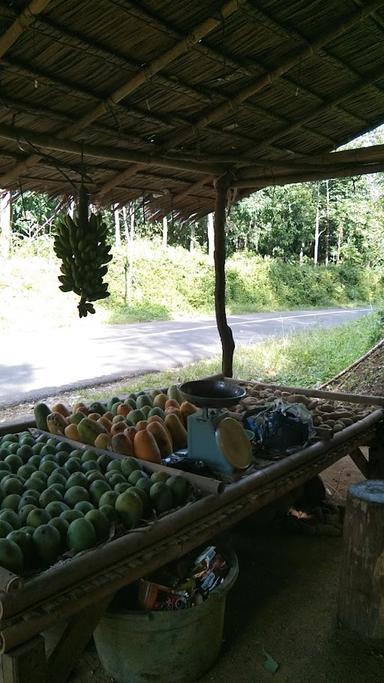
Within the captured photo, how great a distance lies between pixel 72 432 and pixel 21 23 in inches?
76.5

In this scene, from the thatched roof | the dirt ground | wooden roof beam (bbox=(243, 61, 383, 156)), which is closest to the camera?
the dirt ground

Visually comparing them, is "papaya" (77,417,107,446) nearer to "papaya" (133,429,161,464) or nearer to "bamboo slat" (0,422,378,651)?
"papaya" (133,429,161,464)

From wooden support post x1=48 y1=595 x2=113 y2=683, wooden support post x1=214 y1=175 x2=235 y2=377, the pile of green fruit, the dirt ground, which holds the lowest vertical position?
the dirt ground

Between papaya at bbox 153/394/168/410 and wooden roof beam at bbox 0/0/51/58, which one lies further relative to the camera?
papaya at bbox 153/394/168/410

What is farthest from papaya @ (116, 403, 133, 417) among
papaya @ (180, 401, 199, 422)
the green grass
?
the green grass

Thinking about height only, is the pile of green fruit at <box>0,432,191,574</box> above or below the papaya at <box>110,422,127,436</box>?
below

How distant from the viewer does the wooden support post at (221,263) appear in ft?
15.5

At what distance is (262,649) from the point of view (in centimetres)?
245

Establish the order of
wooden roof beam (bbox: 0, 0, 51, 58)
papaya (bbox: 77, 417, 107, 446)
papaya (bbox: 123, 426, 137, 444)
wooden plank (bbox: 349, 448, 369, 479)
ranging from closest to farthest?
wooden roof beam (bbox: 0, 0, 51, 58) < papaya (bbox: 123, 426, 137, 444) < papaya (bbox: 77, 417, 107, 446) < wooden plank (bbox: 349, 448, 369, 479)

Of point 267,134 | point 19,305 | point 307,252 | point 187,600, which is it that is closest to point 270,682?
point 187,600

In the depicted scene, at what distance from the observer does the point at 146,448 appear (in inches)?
104

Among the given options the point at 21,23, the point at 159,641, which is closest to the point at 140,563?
the point at 159,641

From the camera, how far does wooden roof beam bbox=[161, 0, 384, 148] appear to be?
9.26ft

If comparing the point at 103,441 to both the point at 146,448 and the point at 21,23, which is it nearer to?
the point at 146,448
